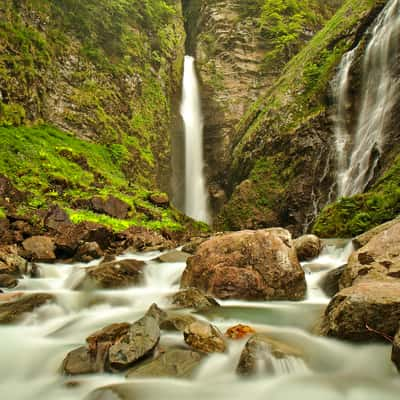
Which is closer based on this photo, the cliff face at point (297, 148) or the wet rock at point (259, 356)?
the wet rock at point (259, 356)

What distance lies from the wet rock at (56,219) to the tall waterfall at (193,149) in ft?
37.9

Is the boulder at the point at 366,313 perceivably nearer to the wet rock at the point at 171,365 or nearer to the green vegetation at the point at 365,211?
the wet rock at the point at 171,365

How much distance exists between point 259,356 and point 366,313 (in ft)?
3.77

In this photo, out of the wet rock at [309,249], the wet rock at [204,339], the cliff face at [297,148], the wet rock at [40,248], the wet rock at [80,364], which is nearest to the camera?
the wet rock at [80,364]

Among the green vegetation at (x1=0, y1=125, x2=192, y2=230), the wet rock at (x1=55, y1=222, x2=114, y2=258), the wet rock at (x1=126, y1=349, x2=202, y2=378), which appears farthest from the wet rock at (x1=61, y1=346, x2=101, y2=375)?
the green vegetation at (x1=0, y1=125, x2=192, y2=230)

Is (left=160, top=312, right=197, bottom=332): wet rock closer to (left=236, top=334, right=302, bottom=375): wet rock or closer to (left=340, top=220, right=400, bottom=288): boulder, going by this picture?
(left=236, top=334, right=302, bottom=375): wet rock

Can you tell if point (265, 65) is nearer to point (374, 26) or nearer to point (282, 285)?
point (374, 26)

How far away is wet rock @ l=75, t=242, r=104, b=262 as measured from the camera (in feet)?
30.8

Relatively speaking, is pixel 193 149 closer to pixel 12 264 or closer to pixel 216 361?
pixel 12 264

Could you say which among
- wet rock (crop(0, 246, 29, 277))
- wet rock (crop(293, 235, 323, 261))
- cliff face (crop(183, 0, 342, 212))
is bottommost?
wet rock (crop(0, 246, 29, 277))

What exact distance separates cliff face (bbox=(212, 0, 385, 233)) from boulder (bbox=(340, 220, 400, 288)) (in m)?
8.91

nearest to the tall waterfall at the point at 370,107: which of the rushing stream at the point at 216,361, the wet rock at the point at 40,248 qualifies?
the rushing stream at the point at 216,361

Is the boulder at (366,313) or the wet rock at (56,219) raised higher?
the wet rock at (56,219)

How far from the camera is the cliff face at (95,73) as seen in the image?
15.6m
